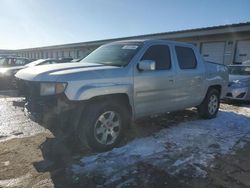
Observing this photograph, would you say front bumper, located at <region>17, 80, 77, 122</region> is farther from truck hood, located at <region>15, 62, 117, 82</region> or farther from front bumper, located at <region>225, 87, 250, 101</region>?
front bumper, located at <region>225, 87, 250, 101</region>

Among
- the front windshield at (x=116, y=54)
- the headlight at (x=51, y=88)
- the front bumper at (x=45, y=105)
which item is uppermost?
the front windshield at (x=116, y=54)

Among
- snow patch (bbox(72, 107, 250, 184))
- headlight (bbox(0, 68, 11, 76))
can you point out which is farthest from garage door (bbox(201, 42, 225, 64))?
headlight (bbox(0, 68, 11, 76))

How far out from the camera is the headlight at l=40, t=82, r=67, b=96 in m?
3.90

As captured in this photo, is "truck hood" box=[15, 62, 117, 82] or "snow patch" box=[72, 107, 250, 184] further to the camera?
"truck hood" box=[15, 62, 117, 82]

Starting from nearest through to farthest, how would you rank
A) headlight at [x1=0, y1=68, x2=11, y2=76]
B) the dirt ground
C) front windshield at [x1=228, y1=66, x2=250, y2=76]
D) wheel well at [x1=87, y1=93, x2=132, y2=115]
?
the dirt ground
wheel well at [x1=87, y1=93, x2=132, y2=115]
headlight at [x1=0, y1=68, x2=11, y2=76]
front windshield at [x1=228, y1=66, x2=250, y2=76]

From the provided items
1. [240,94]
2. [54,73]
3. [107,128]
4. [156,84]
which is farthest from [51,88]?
[240,94]

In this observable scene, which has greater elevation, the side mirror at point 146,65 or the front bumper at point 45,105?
the side mirror at point 146,65

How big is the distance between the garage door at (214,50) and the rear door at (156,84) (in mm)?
14717

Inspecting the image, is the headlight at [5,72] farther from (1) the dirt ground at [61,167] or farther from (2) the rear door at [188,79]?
(2) the rear door at [188,79]

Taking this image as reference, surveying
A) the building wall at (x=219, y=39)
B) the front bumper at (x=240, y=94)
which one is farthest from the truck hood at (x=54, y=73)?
the building wall at (x=219, y=39)

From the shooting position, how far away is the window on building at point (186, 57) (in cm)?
591

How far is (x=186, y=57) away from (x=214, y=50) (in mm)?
14426

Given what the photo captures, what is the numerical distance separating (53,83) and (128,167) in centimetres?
165

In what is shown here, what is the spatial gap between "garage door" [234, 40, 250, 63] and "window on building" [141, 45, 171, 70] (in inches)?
537
